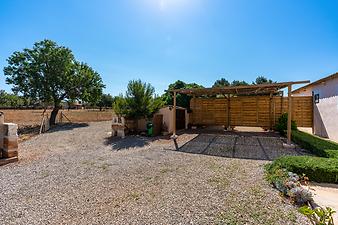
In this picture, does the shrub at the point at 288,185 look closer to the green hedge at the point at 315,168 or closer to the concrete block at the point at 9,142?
the green hedge at the point at 315,168

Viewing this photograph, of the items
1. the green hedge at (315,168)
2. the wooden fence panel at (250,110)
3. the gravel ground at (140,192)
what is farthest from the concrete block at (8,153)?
the wooden fence panel at (250,110)

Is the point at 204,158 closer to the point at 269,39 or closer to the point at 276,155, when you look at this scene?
the point at 276,155

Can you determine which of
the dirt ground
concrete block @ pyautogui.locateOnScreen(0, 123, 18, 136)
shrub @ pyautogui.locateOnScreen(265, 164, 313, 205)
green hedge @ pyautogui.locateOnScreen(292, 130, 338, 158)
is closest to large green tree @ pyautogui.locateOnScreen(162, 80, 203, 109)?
green hedge @ pyautogui.locateOnScreen(292, 130, 338, 158)

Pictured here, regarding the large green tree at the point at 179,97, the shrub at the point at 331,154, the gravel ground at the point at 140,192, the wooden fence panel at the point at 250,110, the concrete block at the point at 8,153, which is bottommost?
the gravel ground at the point at 140,192

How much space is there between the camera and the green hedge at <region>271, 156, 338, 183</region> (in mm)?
4164

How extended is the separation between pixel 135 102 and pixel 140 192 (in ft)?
24.6

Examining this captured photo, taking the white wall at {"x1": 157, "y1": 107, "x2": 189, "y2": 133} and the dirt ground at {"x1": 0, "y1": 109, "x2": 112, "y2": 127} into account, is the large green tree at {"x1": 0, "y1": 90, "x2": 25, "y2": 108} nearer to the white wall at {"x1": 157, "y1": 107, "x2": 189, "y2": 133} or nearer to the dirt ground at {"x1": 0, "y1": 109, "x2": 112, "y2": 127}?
the dirt ground at {"x1": 0, "y1": 109, "x2": 112, "y2": 127}

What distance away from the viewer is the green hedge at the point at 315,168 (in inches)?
164

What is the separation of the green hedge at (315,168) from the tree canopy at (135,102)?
25.1 ft

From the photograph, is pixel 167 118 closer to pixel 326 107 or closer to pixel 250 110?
pixel 250 110

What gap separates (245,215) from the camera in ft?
9.37

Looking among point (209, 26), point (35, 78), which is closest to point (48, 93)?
point (35, 78)

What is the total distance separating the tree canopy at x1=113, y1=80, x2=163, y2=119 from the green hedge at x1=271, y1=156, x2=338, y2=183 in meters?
7.64

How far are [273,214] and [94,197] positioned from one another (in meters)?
3.15
